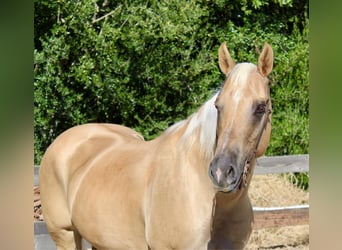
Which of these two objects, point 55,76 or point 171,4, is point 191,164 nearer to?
point 55,76

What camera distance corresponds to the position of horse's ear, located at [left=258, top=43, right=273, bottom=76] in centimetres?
180

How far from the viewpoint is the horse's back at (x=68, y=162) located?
2.76 metres

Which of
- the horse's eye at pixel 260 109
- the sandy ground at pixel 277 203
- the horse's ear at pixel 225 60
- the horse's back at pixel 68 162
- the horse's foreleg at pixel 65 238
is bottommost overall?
the sandy ground at pixel 277 203

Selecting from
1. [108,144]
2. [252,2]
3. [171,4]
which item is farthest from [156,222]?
[252,2]

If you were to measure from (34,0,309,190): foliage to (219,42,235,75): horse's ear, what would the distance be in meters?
3.58

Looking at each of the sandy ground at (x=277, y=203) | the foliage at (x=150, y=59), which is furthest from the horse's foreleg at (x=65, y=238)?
the foliage at (x=150, y=59)

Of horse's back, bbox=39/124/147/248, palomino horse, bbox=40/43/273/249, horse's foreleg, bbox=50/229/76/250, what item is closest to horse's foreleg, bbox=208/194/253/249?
palomino horse, bbox=40/43/273/249

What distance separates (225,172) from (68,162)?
5.04 ft

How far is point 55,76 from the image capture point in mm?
5383

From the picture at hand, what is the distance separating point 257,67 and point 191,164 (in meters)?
0.43

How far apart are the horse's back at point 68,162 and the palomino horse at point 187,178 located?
21 mm

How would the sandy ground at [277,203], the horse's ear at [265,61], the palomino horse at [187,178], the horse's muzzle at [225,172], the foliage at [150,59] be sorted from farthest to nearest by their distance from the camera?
the foliage at [150,59], the sandy ground at [277,203], the horse's ear at [265,61], the palomino horse at [187,178], the horse's muzzle at [225,172]

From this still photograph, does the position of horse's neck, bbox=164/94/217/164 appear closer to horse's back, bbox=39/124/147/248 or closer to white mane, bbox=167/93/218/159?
white mane, bbox=167/93/218/159

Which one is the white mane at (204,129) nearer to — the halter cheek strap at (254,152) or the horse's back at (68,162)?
the halter cheek strap at (254,152)
